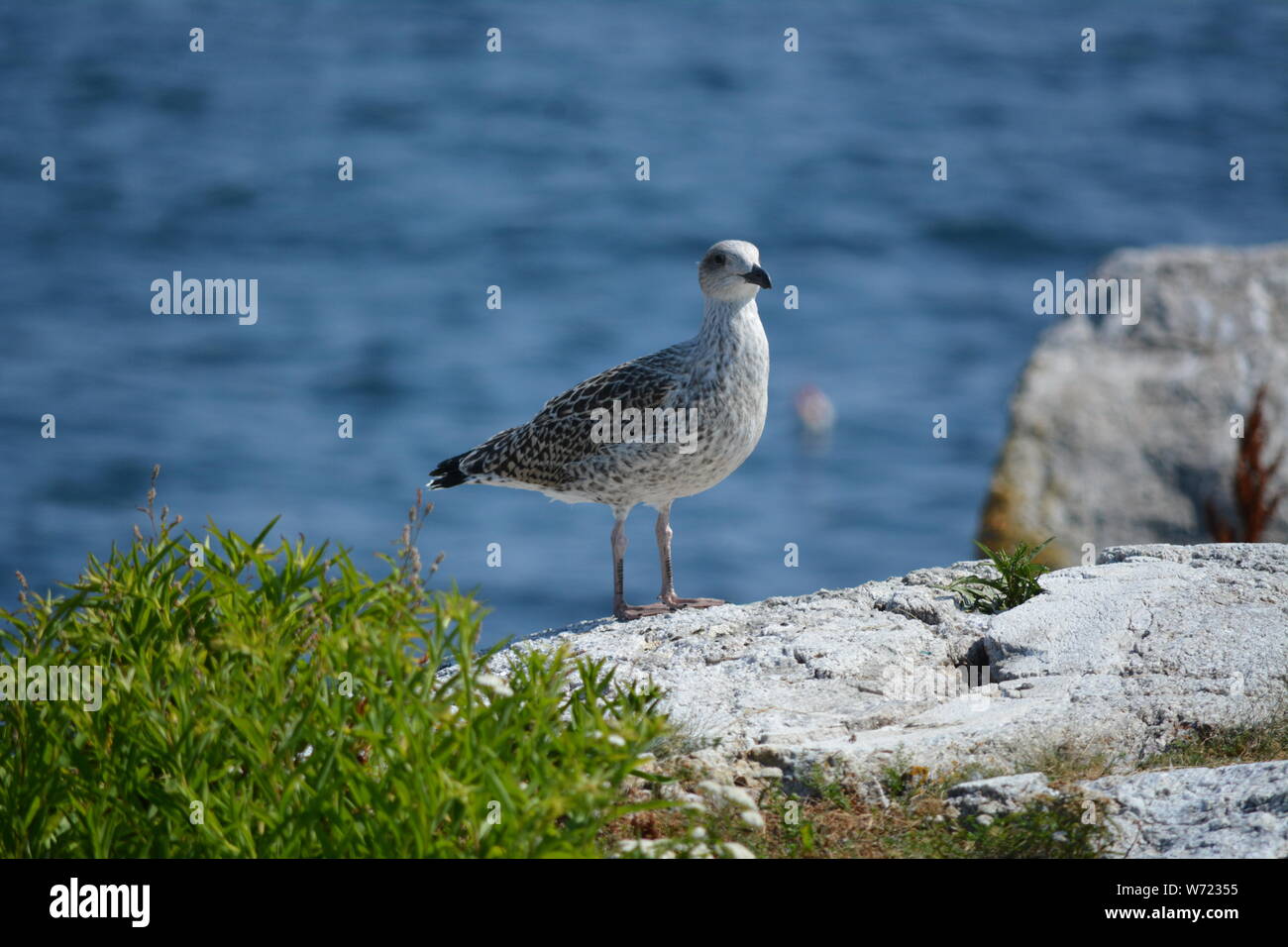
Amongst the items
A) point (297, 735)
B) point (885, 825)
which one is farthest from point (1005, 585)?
point (297, 735)

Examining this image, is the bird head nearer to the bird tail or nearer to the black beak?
the black beak

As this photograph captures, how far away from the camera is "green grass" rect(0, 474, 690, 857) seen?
4.65m

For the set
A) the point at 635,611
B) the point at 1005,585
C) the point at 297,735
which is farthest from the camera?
the point at 635,611

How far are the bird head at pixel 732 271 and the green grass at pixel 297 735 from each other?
2.77 meters

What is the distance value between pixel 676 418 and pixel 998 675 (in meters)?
2.20

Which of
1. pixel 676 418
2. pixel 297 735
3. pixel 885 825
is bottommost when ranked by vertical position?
pixel 885 825

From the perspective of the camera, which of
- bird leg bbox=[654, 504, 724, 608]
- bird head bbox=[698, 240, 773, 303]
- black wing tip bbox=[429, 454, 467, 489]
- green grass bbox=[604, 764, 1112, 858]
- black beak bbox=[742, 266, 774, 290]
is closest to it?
green grass bbox=[604, 764, 1112, 858]

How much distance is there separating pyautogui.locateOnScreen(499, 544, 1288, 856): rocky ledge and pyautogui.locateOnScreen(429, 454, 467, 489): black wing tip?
66.8 inches

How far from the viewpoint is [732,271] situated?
778 cm

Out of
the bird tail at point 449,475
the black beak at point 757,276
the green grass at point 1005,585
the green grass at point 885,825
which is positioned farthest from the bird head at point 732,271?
the green grass at point 885,825

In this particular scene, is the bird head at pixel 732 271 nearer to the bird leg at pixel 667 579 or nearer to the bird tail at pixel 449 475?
the bird leg at pixel 667 579

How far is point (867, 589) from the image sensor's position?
7.39m

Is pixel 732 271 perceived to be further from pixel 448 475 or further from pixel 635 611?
pixel 448 475

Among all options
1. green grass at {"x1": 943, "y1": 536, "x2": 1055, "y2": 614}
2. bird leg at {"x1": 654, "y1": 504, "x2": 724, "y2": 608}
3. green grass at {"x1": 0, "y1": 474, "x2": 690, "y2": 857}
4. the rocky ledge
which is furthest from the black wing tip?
green grass at {"x1": 943, "y1": 536, "x2": 1055, "y2": 614}
